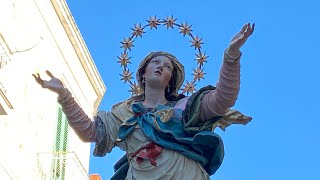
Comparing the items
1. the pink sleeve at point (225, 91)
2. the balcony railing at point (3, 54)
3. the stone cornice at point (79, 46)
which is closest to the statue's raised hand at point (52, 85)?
the pink sleeve at point (225, 91)

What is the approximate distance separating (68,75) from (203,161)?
1461cm

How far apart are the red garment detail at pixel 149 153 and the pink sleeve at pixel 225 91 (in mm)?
368

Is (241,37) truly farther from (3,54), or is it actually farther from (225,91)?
(3,54)

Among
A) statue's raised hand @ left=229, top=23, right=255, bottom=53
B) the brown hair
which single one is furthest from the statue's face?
statue's raised hand @ left=229, top=23, right=255, bottom=53

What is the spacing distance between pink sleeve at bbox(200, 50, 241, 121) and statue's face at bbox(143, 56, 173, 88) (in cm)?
41

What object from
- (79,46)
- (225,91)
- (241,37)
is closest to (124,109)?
(225,91)

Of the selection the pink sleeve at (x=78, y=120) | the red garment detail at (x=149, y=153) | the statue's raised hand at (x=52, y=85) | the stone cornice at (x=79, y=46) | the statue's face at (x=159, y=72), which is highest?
the stone cornice at (x=79, y=46)

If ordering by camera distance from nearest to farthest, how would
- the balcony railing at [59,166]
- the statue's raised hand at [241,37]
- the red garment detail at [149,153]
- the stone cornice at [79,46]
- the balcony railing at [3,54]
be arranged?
the statue's raised hand at [241,37], the red garment detail at [149,153], the balcony railing at [3,54], the balcony railing at [59,166], the stone cornice at [79,46]

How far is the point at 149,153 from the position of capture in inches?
246

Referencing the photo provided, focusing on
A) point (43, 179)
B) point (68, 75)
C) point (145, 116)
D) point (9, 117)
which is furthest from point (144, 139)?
point (68, 75)

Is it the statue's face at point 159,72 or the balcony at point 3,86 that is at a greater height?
the balcony at point 3,86

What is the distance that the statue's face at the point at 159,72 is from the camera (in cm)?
661

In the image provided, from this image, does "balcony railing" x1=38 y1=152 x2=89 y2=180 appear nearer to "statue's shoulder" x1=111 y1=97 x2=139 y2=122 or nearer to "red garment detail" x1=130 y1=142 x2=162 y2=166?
"statue's shoulder" x1=111 y1=97 x2=139 y2=122

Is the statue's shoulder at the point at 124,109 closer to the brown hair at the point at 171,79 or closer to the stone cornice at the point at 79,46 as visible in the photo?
the brown hair at the point at 171,79
